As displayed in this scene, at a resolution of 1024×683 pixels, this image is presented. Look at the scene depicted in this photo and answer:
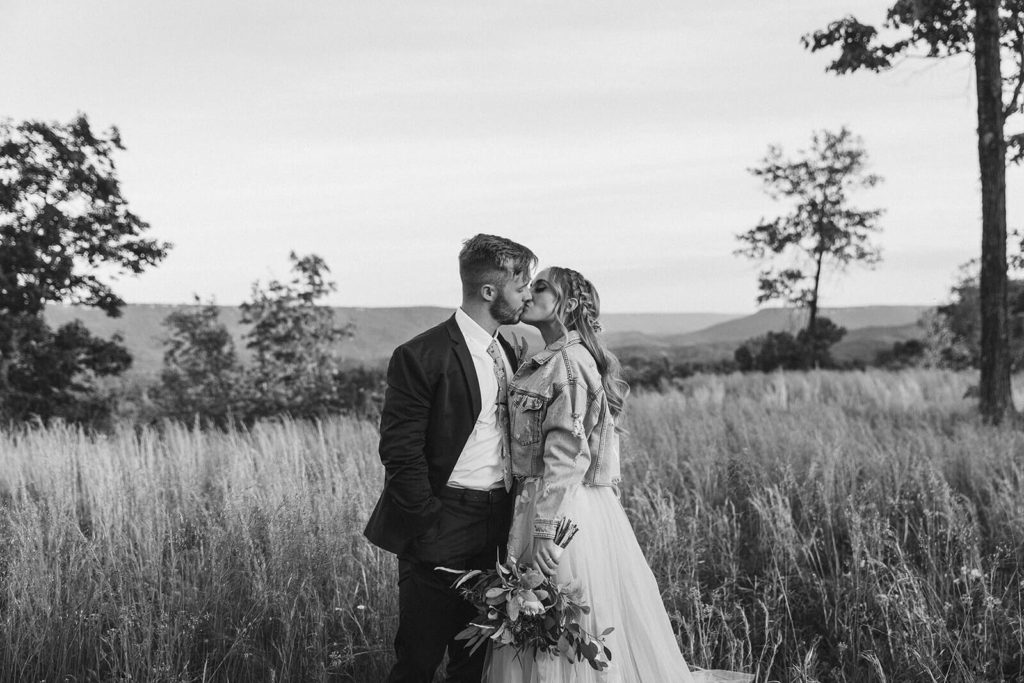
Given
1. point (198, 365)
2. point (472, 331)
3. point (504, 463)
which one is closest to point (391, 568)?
point (504, 463)

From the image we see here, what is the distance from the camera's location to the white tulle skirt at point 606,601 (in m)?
2.87

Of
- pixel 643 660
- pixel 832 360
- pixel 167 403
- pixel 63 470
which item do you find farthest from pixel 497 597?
pixel 832 360

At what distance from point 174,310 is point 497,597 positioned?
55.9ft

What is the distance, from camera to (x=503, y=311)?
2949 mm

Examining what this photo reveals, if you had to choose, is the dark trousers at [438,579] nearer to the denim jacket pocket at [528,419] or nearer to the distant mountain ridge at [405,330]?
the denim jacket pocket at [528,419]

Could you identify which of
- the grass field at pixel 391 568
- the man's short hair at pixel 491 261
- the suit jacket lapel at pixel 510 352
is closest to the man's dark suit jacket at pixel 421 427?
the man's short hair at pixel 491 261

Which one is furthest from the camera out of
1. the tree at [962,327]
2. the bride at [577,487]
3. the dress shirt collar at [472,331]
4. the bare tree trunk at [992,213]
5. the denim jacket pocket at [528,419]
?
the tree at [962,327]

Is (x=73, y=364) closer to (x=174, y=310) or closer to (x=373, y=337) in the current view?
(x=174, y=310)

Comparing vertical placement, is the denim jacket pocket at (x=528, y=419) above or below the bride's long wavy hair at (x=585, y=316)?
below

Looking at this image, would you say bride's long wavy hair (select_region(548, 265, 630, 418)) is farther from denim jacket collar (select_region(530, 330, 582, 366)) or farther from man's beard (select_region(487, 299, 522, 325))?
man's beard (select_region(487, 299, 522, 325))

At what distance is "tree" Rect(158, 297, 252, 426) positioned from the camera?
14344mm

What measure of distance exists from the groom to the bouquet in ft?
0.63

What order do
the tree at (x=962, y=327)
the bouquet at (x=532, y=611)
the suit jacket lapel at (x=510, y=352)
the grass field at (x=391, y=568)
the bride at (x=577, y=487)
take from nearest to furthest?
the bouquet at (x=532, y=611) < the bride at (x=577, y=487) < the suit jacket lapel at (x=510, y=352) < the grass field at (x=391, y=568) < the tree at (x=962, y=327)

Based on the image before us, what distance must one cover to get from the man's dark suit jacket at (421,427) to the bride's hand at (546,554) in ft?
1.31
